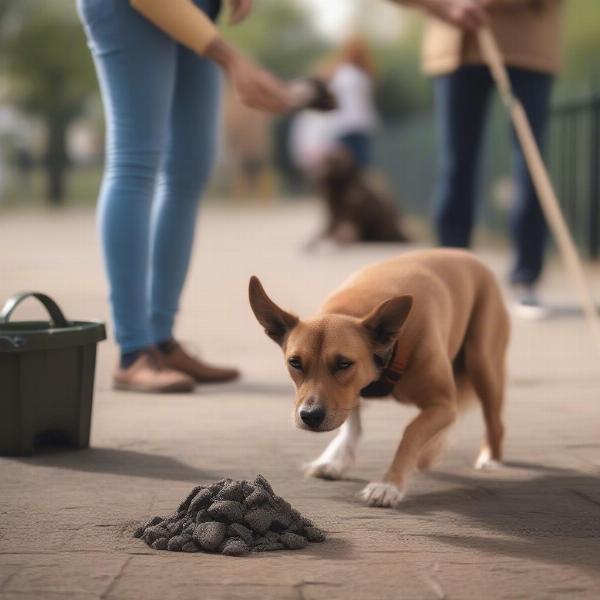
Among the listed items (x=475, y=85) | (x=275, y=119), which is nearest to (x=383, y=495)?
(x=475, y=85)

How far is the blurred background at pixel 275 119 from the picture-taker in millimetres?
16395

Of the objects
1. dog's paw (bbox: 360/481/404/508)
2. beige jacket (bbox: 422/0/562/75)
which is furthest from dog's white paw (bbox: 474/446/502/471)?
beige jacket (bbox: 422/0/562/75)

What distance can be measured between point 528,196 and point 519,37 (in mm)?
984

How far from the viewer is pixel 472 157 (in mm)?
7230

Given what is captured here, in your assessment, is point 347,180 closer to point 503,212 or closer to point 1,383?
point 503,212

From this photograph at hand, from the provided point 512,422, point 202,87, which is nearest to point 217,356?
point 202,87

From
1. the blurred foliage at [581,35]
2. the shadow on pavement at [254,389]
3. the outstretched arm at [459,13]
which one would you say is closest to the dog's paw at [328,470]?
the shadow on pavement at [254,389]

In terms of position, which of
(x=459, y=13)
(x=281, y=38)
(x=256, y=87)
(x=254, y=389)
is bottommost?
(x=254, y=389)

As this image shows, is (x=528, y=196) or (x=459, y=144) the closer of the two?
(x=459, y=144)

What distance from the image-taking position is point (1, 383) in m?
3.85

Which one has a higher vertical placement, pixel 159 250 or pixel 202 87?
pixel 202 87

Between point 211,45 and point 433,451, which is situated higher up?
point 211,45

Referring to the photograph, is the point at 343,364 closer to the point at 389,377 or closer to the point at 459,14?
the point at 389,377

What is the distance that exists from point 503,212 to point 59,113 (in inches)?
912
